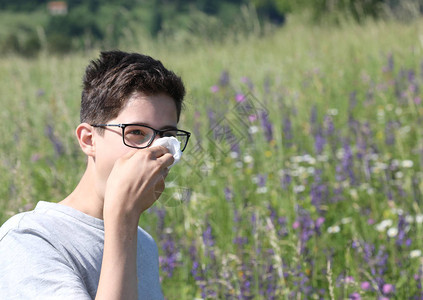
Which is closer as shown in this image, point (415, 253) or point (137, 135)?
point (137, 135)

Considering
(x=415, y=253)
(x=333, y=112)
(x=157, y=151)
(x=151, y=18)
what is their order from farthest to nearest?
1. (x=151, y=18)
2. (x=333, y=112)
3. (x=415, y=253)
4. (x=157, y=151)

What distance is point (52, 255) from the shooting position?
96cm

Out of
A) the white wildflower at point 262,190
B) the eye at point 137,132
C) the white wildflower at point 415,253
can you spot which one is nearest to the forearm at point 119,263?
the eye at point 137,132

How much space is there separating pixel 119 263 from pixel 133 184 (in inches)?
5.5

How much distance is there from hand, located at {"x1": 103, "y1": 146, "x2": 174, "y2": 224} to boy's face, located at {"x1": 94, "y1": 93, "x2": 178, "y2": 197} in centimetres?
13

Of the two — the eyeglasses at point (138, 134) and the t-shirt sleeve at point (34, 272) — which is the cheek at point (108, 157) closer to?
the eyeglasses at point (138, 134)

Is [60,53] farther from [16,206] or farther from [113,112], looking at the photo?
[113,112]

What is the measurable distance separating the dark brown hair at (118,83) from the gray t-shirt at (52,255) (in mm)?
236

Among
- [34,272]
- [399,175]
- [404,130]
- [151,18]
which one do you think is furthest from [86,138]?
[151,18]

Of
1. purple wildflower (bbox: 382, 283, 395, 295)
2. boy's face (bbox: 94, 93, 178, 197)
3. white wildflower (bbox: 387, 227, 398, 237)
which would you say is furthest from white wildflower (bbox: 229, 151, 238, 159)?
boy's face (bbox: 94, 93, 178, 197)

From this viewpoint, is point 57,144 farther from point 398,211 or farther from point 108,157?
point 108,157

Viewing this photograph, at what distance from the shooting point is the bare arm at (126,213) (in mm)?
853

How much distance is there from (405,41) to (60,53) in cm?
544

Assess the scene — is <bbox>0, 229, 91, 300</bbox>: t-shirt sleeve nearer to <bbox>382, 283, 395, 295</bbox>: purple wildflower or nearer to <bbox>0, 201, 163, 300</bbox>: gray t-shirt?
<bbox>0, 201, 163, 300</bbox>: gray t-shirt
